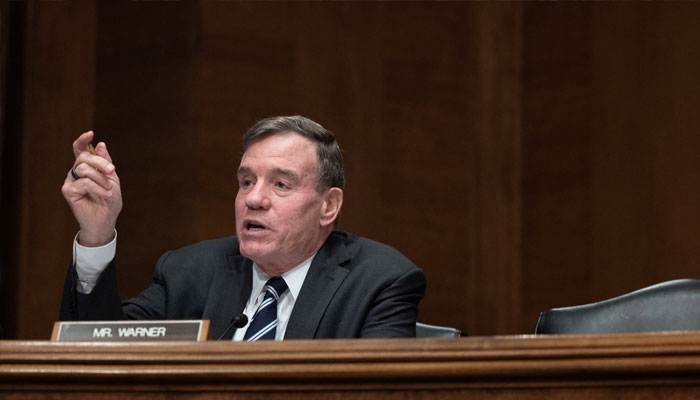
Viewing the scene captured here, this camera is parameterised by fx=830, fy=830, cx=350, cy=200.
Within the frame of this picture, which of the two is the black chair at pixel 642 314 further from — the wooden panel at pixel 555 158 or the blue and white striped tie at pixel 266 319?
the wooden panel at pixel 555 158

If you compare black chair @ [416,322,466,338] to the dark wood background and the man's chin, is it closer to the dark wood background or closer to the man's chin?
the man's chin

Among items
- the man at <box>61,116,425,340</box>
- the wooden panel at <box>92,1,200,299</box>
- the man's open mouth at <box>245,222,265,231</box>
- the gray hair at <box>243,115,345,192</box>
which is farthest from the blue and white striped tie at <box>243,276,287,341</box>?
the wooden panel at <box>92,1,200,299</box>

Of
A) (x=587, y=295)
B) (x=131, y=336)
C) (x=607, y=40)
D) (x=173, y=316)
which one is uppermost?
(x=607, y=40)

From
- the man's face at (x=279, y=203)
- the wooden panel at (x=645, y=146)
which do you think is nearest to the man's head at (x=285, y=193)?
the man's face at (x=279, y=203)

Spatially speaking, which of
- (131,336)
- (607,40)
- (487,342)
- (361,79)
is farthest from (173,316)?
(607,40)

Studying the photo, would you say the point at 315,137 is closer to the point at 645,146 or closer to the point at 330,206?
the point at 330,206

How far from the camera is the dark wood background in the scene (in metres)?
3.56

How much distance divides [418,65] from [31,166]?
184 centimetres

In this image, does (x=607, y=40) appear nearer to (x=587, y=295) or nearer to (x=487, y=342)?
(x=587, y=295)

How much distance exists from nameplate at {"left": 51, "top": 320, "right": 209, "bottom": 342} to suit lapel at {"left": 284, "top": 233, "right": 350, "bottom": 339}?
554mm

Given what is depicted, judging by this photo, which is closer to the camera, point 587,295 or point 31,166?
point 31,166

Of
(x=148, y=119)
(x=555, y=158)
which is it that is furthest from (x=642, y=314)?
(x=148, y=119)

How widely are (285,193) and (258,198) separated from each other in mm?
92

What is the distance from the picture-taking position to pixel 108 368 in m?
1.09
